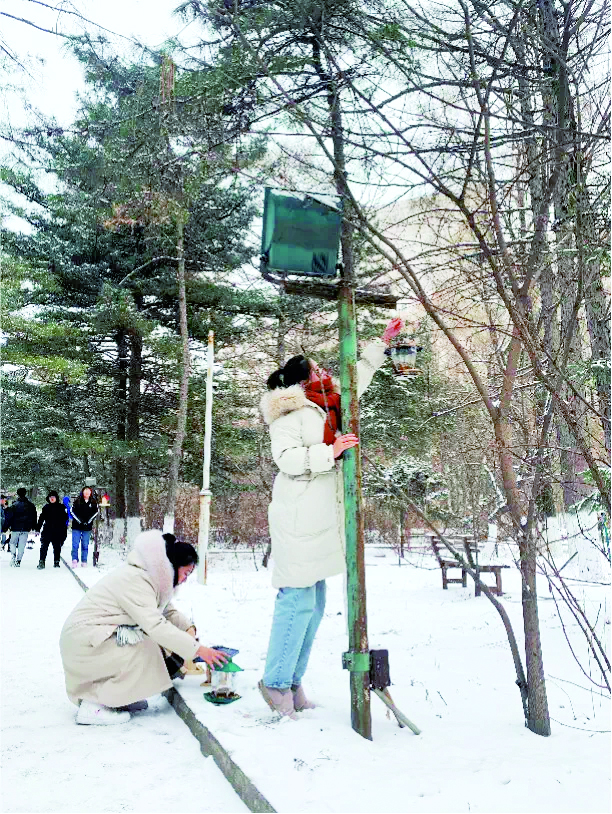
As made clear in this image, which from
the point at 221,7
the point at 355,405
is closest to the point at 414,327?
the point at 355,405

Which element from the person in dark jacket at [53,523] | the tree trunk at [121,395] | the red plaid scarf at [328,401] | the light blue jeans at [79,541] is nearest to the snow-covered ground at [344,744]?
the red plaid scarf at [328,401]

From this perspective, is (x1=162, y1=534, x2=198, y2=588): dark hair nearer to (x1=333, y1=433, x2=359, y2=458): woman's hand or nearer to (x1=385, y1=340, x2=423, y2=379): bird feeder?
(x1=333, y1=433, x2=359, y2=458): woman's hand

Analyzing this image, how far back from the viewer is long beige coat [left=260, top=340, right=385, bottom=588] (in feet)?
10.6

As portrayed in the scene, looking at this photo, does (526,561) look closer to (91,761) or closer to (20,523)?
(91,761)

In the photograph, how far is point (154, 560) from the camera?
11.6 ft

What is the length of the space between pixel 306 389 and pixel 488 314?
1.22m

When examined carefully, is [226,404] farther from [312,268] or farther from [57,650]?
[312,268]

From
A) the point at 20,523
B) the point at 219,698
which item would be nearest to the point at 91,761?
the point at 219,698

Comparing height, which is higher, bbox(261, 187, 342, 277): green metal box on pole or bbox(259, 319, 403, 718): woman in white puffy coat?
bbox(261, 187, 342, 277): green metal box on pole

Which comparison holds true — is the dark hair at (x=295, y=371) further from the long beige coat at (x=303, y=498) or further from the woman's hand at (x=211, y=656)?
the woman's hand at (x=211, y=656)

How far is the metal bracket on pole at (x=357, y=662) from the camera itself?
3.17 meters

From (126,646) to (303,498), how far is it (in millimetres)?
1266

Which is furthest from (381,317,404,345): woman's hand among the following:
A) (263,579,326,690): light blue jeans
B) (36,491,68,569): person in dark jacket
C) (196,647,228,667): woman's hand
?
(36,491,68,569): person in dark jacket

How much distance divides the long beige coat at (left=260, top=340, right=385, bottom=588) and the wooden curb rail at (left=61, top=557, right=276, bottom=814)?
77cm
